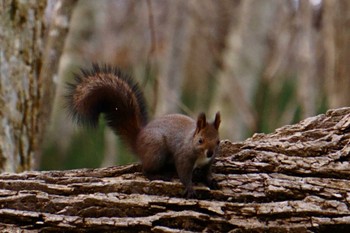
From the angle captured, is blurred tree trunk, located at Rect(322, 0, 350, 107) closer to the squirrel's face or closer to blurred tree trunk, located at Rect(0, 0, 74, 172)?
blurred tree trunk, located at Rect(0, 0, 74, 172)

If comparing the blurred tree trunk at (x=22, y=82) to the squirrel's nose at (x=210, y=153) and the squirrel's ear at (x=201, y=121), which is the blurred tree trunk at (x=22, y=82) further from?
the squirrel's nose at (x=210, y=153)

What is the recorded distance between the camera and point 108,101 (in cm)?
382

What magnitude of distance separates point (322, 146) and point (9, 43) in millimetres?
1754

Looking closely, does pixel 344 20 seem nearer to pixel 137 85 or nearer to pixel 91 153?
pixel 91 153

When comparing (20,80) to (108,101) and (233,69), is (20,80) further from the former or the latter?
(233,69)

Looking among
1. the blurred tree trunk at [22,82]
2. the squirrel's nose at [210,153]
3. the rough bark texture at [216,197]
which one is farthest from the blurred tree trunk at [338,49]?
the squirrel's nose at [210,153]

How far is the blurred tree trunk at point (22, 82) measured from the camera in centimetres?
403

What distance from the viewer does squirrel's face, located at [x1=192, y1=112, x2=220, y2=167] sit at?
334 cm

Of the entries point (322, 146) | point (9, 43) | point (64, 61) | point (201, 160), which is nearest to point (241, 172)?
point (201, 160)

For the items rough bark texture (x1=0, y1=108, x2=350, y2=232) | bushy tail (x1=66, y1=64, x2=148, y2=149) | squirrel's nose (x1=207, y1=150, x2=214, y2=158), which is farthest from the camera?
bushy tail (x1=66, y1=64, x2=148, y2=149)

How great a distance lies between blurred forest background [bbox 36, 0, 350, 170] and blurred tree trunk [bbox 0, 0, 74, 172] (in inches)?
78.5

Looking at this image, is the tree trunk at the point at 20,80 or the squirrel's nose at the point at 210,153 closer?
the squirrel's nose at the point at 210,153

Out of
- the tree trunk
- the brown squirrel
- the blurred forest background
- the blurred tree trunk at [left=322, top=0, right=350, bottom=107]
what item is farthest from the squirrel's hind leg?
the blurred tree trunk at [left=322, top=0, right=350, bottom=107]

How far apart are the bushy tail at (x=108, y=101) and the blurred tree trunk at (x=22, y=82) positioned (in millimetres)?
445
